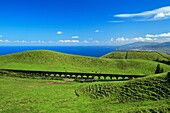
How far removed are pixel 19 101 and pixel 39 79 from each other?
26876 millimetres

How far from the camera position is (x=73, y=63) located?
336ft

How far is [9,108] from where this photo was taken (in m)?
35.5

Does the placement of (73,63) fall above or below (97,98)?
above

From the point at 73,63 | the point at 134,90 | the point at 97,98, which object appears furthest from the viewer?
the point at 73,63

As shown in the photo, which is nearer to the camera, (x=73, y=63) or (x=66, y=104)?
(x=66, y=104)

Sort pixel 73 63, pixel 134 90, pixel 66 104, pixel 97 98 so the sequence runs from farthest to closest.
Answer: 1. pixel 73 63
2. pixel 134 90
3. pixel 97 98
4. pixel 66 104

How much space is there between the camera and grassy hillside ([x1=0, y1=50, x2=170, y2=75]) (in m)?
94.8

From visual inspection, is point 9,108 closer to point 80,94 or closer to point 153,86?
point 80,94

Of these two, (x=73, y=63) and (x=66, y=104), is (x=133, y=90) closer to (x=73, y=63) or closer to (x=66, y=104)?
(x=66, y=104)

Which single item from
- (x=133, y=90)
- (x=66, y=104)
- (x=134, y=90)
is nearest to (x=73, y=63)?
(x=133, y=90)

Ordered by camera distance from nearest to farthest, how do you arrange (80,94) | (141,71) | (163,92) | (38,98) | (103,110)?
1. (103,110)
2. (163,92)
3. (38,98)
4. (80,94)
5. (141,71)

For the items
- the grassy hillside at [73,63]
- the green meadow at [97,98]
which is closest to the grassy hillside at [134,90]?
the green meadow at [97,98]

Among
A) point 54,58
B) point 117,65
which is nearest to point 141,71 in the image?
point 117,65

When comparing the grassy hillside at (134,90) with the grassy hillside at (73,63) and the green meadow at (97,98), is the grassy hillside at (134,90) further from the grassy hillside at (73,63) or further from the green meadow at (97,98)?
the grassy hillside at (73,63)
